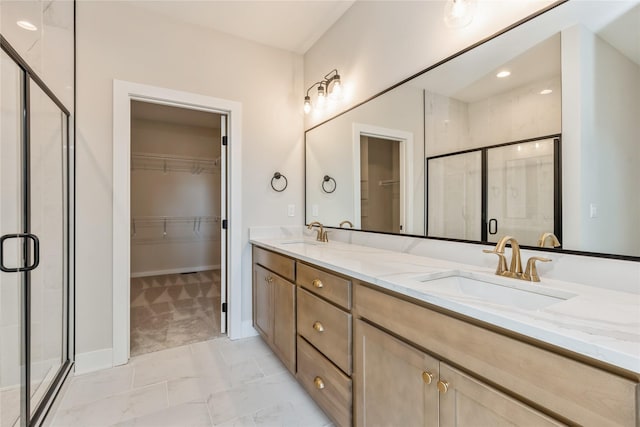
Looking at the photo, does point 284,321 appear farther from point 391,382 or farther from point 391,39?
point 391,39

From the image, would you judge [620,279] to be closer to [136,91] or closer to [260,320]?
[260,320]

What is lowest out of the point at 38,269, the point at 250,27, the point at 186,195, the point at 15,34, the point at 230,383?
the point at 230,383

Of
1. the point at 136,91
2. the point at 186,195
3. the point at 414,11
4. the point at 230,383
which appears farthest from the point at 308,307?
the point at 186,195

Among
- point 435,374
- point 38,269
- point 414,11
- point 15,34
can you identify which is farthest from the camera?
point 414,11

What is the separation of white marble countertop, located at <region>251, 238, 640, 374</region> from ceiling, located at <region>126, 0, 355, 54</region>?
6.55ft

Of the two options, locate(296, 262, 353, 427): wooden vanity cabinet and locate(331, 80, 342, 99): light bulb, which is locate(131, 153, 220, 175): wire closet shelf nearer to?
locate(331, 80, 342, 99): light bulb

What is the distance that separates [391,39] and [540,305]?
175 centimetres

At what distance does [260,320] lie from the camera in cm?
243

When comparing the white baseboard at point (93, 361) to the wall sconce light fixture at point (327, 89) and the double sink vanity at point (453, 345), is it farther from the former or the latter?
the wall sconce light fixture at point (327, 89)

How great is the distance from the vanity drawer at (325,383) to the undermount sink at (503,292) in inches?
25.5

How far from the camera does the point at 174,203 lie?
5.15 meters

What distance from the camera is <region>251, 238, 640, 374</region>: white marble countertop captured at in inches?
24.1

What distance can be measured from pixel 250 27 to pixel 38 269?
2314 mm

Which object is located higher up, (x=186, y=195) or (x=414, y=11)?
(x=414, y=11)
